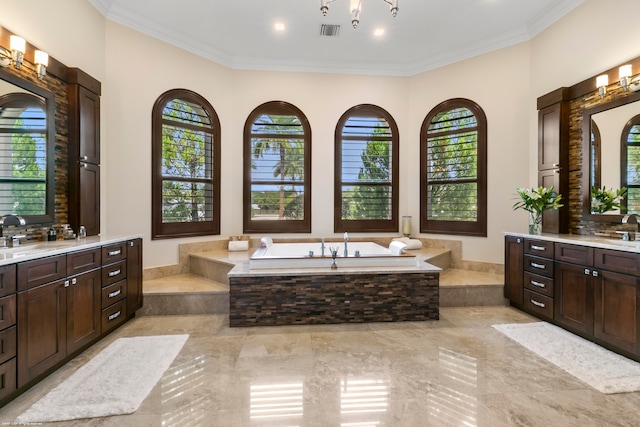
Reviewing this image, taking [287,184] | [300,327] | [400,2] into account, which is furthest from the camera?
[287,184]

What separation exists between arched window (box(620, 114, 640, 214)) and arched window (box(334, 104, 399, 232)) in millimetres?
2802

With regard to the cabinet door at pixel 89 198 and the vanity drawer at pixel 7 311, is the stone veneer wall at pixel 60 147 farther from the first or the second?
the vanity drawer at pixel 7 311

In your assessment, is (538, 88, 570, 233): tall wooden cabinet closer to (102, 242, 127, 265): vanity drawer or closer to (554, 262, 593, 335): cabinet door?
(554, 262, 593, 335): cabinet door

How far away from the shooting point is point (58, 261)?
238 cm

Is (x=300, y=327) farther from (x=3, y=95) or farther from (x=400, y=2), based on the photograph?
(x=400, y=2)

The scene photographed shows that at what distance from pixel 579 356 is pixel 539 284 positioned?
0.94m

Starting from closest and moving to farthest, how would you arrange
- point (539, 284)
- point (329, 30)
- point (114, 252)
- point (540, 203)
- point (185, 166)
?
point (114, 252)
point (539, 284)
point (540, 203)
point (329, 30)
point (185, 166)

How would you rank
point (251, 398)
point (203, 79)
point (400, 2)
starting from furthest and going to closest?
point (203, 79) < point (400, 2) < point (251, 398)

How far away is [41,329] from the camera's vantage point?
221 centimetres

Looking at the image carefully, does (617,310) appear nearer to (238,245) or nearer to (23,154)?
(238,245)

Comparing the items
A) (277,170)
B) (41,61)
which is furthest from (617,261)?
Answer: (41,61)

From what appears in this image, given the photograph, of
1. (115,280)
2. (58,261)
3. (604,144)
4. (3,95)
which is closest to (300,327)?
(115,280)

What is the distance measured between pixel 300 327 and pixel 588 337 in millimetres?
2651

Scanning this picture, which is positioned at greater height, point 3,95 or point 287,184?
point 3,95
